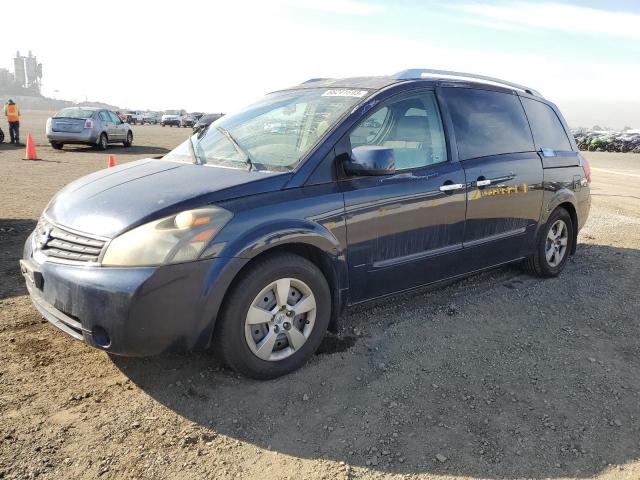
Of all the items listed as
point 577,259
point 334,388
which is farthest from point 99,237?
point 577,259

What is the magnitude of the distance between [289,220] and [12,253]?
12.1 ft

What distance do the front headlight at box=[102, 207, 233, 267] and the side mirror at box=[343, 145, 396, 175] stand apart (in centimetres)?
101

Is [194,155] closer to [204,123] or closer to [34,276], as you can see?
[34,276]

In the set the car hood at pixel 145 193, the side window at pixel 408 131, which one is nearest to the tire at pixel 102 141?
the car hood at pixel 145 193

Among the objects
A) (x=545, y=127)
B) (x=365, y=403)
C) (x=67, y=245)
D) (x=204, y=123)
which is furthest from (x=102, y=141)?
(x=365, y=403)

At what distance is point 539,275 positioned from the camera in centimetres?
562

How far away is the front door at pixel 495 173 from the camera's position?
14.9ft

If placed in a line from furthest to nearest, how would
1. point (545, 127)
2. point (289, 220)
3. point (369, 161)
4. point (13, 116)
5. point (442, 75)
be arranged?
point (13, 116), point (545, 127), point (442, 75), point (369, 161), point (289, 220)

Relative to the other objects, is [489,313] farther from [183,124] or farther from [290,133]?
[183,124]

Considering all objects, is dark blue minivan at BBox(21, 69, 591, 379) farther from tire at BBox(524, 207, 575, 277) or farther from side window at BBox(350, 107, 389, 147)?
tire at BBox(524, 207, 575, 277)

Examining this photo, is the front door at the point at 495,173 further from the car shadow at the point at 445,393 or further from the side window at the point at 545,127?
the car shadow at the point at 445,393

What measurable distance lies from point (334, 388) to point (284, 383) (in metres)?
0.31

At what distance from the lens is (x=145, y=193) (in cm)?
334

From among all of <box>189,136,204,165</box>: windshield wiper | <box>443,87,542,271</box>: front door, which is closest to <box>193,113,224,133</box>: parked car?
<box>189,136,204,165</box>: windshield wiper
